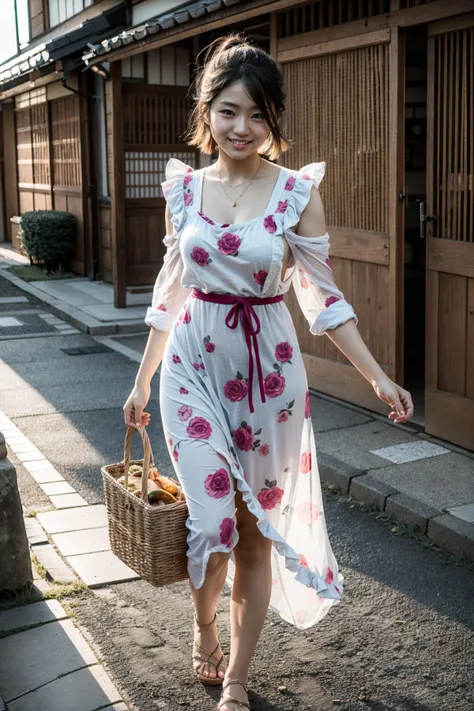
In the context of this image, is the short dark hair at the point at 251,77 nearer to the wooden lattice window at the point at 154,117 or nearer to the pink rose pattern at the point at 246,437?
the pink rose pattern at the point at 246,437

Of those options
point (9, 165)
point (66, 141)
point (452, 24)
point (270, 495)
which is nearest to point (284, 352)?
point (270, 495)

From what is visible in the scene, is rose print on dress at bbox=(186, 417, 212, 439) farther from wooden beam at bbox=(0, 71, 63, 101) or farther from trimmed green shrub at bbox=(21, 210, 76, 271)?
trimmed green shrub at bbox=(21, 210, 76, 271)

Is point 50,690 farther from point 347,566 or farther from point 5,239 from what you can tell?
point 5,239

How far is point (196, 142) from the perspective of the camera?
344 centimetres

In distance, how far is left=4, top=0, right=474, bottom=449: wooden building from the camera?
6.00 metres

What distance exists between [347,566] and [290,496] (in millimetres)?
1389

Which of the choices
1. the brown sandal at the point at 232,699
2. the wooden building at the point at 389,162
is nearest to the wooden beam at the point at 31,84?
the wooden building at the point at 389,162

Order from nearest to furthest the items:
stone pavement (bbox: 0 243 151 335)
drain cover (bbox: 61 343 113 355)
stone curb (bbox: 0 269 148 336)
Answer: drain cover (bbox: 61 343 113 355) → stone curb (bbox: 0 269 148 336) → stone pavement (bbox: 0 243 151 335)

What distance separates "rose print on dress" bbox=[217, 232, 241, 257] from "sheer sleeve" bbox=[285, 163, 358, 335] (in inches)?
6.9

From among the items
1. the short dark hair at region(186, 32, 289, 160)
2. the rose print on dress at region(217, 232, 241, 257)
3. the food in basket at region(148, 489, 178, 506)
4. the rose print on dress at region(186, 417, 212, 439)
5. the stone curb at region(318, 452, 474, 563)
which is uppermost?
the short dark hair at region(186, 32, 289, 160)

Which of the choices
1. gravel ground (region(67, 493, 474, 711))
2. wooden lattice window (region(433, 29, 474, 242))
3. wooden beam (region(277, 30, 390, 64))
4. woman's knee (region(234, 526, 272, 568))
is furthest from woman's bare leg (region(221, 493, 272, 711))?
wooden beam (region(277, 30, 390, 64))

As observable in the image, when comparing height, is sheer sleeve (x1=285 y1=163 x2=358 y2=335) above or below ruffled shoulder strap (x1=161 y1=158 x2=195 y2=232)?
below

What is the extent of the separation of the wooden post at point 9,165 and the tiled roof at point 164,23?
968cm

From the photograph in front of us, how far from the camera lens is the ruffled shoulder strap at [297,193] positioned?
315 centimetres
